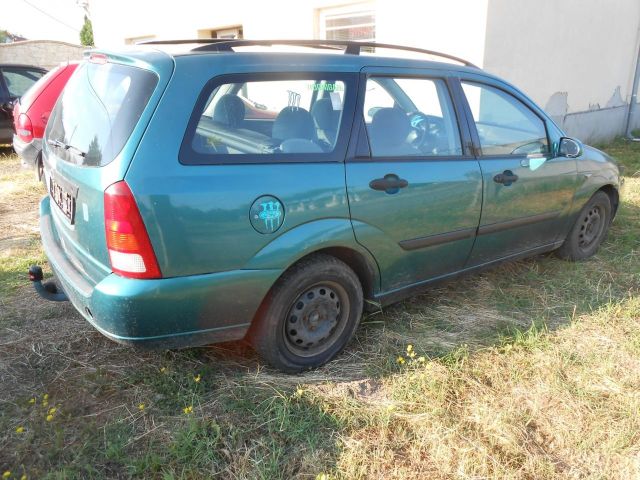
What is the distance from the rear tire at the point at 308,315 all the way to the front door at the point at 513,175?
1030mm

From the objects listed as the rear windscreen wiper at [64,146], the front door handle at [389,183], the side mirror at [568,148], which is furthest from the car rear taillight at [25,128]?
the side mirror at [568,148]

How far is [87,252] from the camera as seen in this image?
95.6 inches

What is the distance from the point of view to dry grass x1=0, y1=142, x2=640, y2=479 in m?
2.25

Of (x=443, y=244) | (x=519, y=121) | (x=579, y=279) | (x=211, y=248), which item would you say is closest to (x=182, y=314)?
(x=211, y=248)

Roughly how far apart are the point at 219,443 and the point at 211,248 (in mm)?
859

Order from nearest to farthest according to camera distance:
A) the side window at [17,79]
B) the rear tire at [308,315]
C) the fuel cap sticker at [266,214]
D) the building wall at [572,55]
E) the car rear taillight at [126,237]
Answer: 1. the car rear taillight at [126,237]
2. the fuel cap sticker at [266,214]
3. the rear tire at [308,315]
4. the building wall at [572,55]
5. the side window at [17,79]

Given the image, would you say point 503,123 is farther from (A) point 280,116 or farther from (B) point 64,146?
(B) point 64,146

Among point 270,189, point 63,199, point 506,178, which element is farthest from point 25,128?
point 506,178

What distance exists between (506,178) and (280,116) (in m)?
1.53

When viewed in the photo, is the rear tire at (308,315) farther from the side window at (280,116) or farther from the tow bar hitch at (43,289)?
the tow bar hitch at (43,289)

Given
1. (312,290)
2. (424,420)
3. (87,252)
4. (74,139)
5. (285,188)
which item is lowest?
(424,420)

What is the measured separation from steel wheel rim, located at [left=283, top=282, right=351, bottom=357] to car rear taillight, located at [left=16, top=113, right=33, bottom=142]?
15.1 feet

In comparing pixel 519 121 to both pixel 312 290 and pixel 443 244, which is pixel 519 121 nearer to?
pixel 443 244

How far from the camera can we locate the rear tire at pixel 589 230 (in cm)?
422
